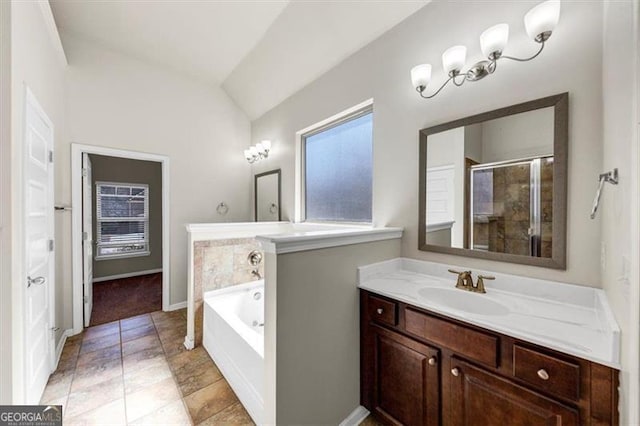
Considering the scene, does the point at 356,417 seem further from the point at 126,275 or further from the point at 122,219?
the point at 122,219

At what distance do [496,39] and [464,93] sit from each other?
12.9 inches

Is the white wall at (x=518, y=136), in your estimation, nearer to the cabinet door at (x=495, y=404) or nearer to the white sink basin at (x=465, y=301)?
the white sink basin at (x=465, y=301)

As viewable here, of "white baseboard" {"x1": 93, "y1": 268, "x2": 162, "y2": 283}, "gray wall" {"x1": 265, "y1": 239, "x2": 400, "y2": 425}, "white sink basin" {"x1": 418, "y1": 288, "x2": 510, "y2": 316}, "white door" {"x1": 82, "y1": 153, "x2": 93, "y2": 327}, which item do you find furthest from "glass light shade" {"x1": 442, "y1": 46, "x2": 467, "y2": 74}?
"white baseboard" {"x1": 93, "y1": 268, "x2": 162, "y2": 283}

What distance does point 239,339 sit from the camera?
1.70m

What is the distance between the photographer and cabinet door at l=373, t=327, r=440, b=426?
4.00 ft

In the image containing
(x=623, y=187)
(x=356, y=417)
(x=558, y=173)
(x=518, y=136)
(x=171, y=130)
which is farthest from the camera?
(x=171, y=130)

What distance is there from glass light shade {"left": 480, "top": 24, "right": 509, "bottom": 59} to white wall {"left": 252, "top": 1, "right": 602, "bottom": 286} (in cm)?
16

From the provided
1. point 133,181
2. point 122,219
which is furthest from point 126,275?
point 133,181

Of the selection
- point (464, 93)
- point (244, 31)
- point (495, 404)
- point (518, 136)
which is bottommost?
point (495, 404)

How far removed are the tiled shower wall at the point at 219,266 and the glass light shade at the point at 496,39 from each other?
7.36 ft

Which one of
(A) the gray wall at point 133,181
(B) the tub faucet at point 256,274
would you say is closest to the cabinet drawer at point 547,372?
(B) the tub faucet at point 256,274

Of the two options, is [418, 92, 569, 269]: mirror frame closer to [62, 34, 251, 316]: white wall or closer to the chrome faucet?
the chrome faucet

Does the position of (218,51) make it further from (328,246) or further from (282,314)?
(282,314)

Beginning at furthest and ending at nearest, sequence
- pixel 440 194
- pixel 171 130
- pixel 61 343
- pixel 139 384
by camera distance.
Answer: pixel 171 130
pixel 61 343
pixel 139 384
pixel 440 194
